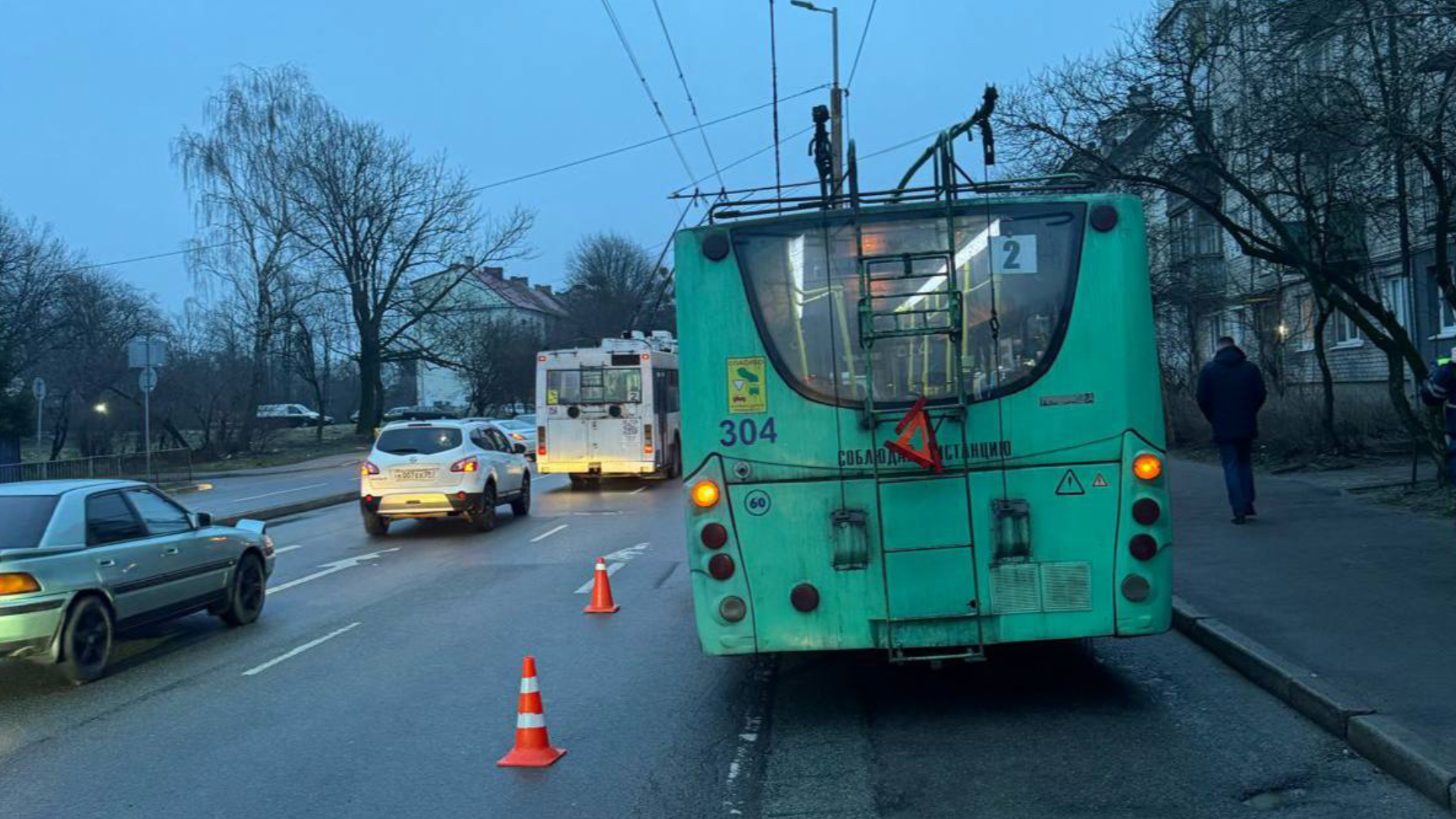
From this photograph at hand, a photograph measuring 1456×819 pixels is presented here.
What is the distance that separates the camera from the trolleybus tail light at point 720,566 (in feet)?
22.2

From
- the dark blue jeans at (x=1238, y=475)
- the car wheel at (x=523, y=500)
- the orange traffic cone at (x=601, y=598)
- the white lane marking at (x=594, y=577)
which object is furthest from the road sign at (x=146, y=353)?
the dark blue jeans at (x=1238, y=475)

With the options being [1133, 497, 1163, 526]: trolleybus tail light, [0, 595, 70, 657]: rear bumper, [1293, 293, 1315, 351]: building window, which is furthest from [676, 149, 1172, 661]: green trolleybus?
[1293, 293, 1315, 351]: building window

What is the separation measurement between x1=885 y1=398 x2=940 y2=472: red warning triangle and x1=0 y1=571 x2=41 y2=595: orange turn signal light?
18.5 ft

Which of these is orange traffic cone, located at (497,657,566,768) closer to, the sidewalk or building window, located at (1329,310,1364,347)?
the sidewalk

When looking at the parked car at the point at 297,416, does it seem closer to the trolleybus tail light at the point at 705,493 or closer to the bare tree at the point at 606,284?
the bare tree at the point at 606,284

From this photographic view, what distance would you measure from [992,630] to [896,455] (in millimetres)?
1049

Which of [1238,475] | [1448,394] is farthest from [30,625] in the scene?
[1238,475]

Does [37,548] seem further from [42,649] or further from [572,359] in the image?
[572,359]

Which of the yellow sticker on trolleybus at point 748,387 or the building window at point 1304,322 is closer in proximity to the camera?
the yellow sticker on trolleybus at point 748,387

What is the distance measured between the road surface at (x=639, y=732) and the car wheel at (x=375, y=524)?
23.3ft

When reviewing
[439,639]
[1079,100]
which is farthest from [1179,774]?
[1079,100]

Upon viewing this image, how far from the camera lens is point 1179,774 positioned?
5.82m

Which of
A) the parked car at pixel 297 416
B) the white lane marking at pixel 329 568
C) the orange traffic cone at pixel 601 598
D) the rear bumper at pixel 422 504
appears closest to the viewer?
the orange traffic cone at pixel 601 598

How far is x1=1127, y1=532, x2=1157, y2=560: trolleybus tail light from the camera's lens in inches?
261
